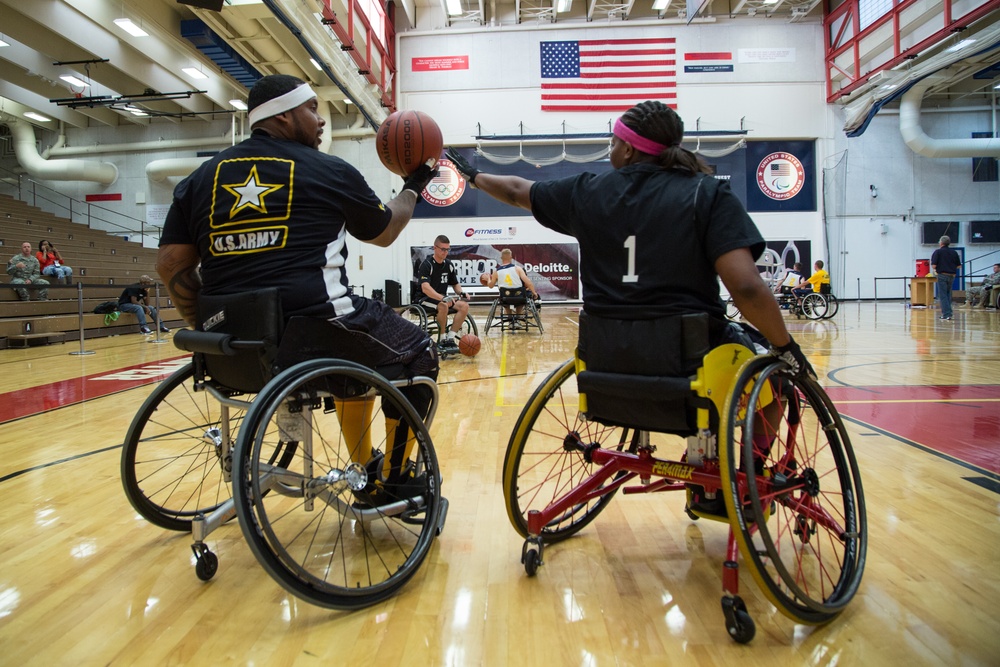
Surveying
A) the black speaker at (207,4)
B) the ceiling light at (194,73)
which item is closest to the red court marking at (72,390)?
the black speaker at (207,4)

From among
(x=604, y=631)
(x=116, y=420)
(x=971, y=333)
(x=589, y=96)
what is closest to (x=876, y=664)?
(x=604, y=631)

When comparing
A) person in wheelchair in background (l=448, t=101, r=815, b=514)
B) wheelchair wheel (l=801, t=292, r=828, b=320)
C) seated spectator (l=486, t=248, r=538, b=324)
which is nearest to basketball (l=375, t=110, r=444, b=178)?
person in wheelchair in background (l=448, t=101, r=815, b=514)

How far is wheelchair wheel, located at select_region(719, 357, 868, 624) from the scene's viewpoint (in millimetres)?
1265

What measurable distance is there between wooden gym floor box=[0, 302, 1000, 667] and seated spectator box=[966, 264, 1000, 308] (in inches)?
559

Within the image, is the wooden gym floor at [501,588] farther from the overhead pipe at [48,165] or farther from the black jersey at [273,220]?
the overhead pipe at [48,165]

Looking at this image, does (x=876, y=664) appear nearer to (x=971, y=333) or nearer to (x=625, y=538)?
(x=625, y=538)

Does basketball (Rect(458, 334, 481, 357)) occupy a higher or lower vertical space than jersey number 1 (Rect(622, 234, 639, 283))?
lower

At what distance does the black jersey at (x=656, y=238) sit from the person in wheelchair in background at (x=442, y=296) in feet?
17.5

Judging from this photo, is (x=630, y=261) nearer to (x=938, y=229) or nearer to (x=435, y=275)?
(x=435, y=275)

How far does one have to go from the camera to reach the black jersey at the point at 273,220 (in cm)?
159

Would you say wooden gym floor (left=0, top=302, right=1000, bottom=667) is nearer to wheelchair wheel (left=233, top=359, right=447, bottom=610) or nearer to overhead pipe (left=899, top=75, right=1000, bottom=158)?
wheelchair wheel (left=233, top=359, right=447, bottom=610)

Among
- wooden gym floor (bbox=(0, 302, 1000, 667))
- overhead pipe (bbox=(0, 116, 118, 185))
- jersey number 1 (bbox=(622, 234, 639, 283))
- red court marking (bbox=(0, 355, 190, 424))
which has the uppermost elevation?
overhead pipe (bbox=(0, 116, 118, 185))

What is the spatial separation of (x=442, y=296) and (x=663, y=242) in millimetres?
5914

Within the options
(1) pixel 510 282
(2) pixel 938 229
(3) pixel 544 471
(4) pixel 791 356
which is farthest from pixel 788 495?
(2) pixel 938 229
